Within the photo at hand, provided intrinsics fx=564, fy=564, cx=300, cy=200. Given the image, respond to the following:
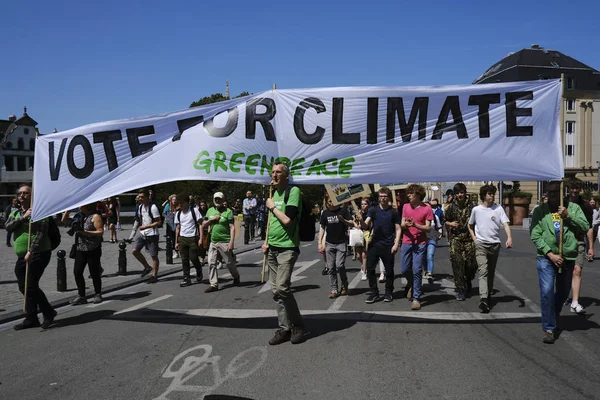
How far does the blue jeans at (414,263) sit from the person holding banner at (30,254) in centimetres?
514

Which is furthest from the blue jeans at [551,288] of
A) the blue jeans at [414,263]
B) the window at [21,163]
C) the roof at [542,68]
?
the window at [21,163]

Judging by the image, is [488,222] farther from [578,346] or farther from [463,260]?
[578,346]

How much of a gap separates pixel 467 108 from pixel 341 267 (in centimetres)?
377

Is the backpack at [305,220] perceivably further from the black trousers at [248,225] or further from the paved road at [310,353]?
the black trousers at [248,225]

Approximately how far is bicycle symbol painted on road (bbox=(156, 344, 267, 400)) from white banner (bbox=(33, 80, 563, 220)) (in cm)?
206

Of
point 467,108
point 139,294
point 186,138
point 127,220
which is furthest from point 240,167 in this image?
point 127,220

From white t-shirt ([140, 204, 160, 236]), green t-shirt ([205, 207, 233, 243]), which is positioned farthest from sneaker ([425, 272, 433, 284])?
white t-shirt ([140, 204, 160, 236])

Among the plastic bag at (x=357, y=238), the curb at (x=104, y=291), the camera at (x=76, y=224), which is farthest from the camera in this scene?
the plastic bag at (x=357, y=238)

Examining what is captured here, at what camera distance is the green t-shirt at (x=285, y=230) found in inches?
251

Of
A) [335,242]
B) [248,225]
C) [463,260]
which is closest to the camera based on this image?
[463,260]

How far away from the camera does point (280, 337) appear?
6270 millimetres

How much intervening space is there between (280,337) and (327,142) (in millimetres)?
2405

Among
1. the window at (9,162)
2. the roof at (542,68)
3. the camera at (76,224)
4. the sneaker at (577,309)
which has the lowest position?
the sneaker at (577,309)

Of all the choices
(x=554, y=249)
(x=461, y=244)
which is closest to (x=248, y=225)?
(x=461, y=244)
